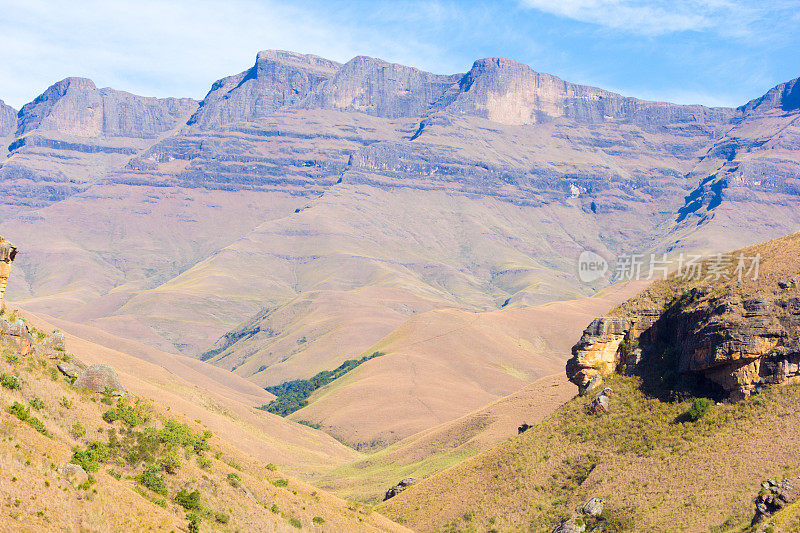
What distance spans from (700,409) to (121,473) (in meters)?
41.6

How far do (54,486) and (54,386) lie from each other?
49.1 feet

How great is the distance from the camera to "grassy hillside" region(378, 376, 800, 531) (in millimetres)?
54438

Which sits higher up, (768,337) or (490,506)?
(768,337)

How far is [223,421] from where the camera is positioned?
147 metres

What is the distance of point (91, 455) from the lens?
4359cm

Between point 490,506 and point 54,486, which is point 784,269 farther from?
point 54,486

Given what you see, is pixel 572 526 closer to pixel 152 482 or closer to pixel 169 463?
pixel 169 463

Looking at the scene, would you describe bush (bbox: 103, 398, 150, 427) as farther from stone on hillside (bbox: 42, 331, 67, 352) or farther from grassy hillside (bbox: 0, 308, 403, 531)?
stone on hillside (bbox: 42, 331, 67, 352)

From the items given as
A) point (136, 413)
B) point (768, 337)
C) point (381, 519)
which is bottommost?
point (381, 519)

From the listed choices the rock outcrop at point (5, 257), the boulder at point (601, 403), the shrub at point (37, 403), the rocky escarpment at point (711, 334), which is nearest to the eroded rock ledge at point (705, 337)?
the rocky escarpment at point (711, 334)

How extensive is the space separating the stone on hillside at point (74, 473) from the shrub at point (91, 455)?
3.80ft

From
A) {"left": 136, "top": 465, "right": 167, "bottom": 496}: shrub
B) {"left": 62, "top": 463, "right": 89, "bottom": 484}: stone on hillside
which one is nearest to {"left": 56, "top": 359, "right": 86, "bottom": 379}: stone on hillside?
{"left": 136, "top": 465, "right": 167, "bottom": 496}: shrub

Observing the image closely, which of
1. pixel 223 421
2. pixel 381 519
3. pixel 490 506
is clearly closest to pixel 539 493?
pixel 490 506

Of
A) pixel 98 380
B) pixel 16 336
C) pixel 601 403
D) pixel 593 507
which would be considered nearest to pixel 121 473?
pixel 98 380
